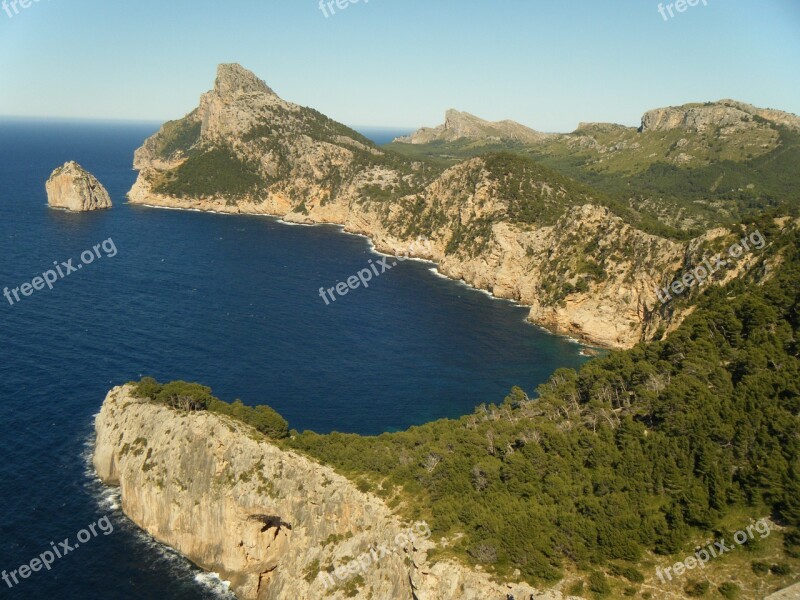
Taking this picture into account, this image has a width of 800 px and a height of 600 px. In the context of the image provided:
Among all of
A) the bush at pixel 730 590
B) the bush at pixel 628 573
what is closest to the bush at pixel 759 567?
the bush at pixel 730 590

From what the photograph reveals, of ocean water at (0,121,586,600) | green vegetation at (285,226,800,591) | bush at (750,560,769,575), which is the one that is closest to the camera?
bush at (750,560,769,575)

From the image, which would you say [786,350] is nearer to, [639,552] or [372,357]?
[639,552]

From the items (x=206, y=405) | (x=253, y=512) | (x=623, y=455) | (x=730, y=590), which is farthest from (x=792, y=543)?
(x=206, y=405)

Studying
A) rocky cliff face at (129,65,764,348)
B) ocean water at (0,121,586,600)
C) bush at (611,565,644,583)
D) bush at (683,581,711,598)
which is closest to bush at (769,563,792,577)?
bush at (683,581,711,598)

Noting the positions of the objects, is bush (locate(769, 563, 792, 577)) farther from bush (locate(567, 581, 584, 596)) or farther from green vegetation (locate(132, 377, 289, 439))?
green vegetation (locate(132, 377, 289, 439))

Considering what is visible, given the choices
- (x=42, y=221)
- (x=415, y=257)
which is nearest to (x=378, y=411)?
(x=415, y=257)

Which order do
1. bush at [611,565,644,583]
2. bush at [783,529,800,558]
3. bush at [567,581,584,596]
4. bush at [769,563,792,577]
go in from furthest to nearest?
bush at [611,565,644,583], bush at [567,581,584,596], bush at [783,529,800,558], bush at [769,563,792,577]
